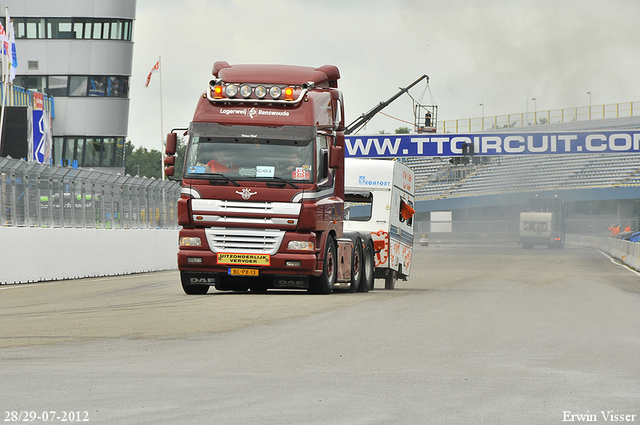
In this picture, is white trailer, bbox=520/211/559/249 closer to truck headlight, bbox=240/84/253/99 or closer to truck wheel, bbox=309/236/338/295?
truck wheel, bbox=309/236/338/295

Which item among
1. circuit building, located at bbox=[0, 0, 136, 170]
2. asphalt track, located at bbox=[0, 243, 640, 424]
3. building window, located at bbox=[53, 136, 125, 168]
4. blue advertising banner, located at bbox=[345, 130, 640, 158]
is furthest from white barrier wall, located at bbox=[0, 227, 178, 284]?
circuit building, located at bbox=[0, 0, 136, 170]

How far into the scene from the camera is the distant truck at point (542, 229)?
7012 cm

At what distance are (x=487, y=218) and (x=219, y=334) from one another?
285ft

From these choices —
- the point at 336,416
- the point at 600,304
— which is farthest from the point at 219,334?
the point at 600,304

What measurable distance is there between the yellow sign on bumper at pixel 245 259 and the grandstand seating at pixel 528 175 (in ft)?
231

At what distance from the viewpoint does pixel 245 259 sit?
16.7 m

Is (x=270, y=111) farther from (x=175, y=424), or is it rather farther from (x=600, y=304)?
(x=175, y=424)

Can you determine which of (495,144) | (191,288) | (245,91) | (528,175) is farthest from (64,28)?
(528,175)

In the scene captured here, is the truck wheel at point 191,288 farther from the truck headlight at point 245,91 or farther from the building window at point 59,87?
the building window at point 59,87

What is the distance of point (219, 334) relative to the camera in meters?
10.8

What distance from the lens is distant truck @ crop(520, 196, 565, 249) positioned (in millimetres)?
70125

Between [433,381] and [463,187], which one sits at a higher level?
[463,187]

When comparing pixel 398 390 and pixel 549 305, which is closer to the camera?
pixel 398 390

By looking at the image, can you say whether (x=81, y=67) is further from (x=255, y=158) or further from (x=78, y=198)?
(x=255, y=158)
